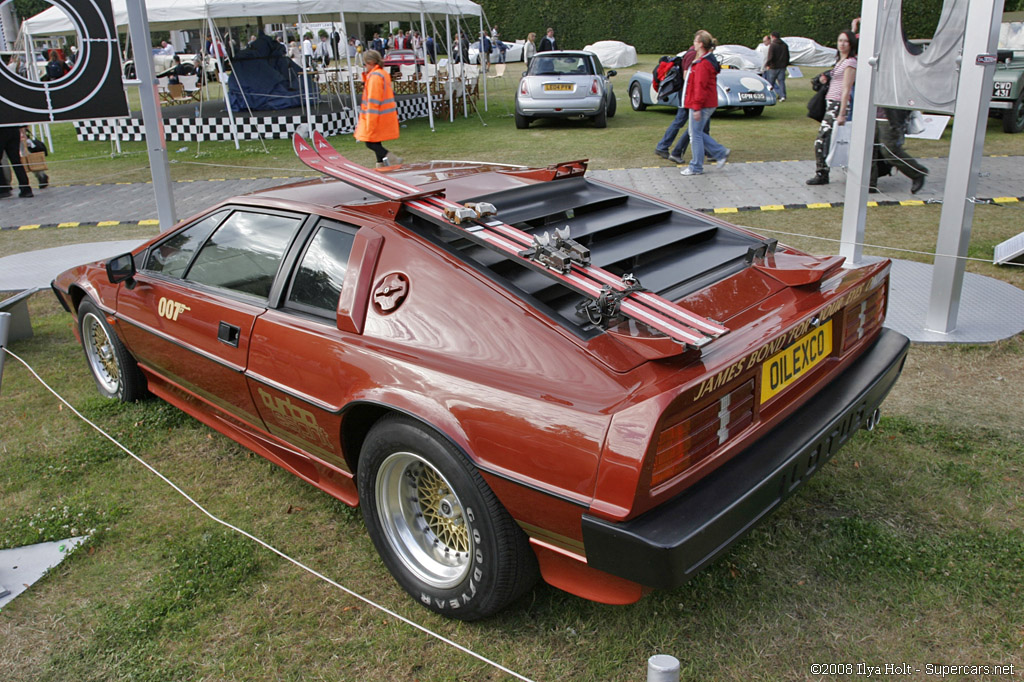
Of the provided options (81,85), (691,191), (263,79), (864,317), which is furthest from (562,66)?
(864,317)

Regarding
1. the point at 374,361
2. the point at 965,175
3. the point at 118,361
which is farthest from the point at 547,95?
the point at 374,361

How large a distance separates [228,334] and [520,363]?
1482 mm

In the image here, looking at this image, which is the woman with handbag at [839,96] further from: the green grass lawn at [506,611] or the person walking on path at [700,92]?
the green grass lawn at [506,611]

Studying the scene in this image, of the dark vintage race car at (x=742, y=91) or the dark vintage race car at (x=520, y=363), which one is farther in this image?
the dark vintage race car at (x=742, y=91)

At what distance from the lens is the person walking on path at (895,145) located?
838 cm

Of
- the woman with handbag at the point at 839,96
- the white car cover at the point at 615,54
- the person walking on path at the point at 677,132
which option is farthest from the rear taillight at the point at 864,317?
the white car cover at the point at 615,54

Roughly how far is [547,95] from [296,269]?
12767 mm

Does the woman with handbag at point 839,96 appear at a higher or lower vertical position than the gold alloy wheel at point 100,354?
higher

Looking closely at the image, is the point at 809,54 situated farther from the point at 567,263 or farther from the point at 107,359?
the point at 567,263

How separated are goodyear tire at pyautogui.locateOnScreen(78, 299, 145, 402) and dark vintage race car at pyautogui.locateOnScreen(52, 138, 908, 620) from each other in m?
0.66

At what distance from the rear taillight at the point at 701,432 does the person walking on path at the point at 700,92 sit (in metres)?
8.30

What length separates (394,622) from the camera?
2.69m

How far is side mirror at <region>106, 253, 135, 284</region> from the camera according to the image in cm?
380

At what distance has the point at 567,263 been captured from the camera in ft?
8.16
